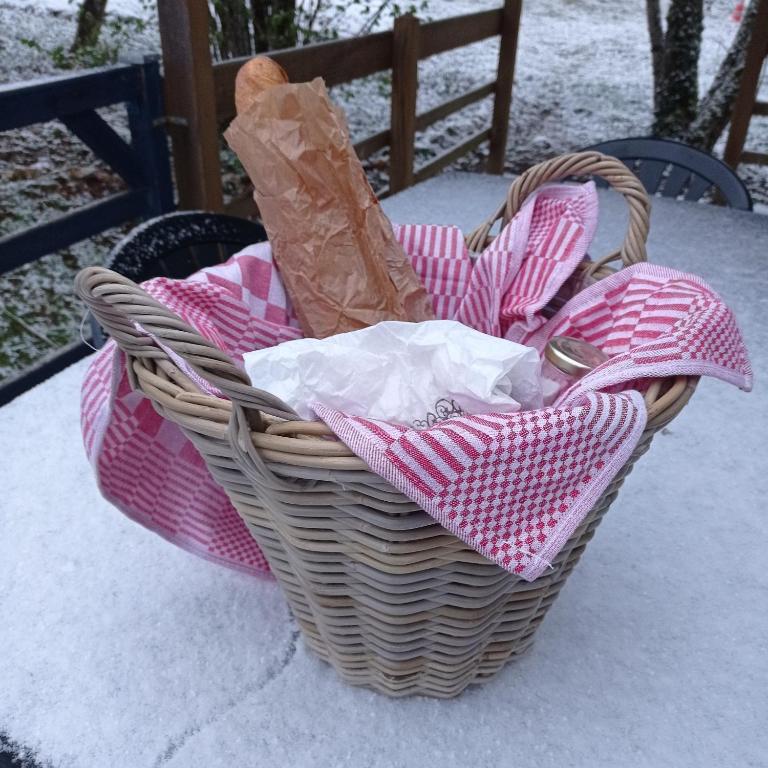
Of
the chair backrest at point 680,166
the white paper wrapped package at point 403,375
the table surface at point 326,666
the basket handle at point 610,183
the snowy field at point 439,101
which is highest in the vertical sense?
the basket handle at point 610,183

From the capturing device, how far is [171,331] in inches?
13.4

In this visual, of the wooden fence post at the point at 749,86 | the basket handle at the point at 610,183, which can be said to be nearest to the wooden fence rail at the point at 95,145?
the basket handle at the point at 610,183

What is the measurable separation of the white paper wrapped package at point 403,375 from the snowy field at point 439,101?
83.0 inches

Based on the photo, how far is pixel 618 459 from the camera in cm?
41

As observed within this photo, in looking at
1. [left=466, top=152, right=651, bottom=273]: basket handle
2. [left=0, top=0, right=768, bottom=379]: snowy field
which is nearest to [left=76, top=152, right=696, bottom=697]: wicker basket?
[left=466, top=152, right=651, bottom=273]: basket handle

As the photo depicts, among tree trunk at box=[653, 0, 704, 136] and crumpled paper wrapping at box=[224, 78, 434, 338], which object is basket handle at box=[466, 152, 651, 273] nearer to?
crumpled paper wrapping at box=[224, 78, 434, 338]

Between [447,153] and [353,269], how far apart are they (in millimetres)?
2743

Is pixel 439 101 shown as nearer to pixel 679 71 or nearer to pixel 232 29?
pixel 679 71

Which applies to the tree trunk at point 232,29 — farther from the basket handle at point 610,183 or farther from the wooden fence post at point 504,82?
the basket handle at point 610,183

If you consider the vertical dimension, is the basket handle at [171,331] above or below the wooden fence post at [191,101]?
above

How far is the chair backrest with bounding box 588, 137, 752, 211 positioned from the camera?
57.7 inches

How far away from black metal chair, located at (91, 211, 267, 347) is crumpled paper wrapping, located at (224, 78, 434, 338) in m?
0.15

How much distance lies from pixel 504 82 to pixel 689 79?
1112 millimetres

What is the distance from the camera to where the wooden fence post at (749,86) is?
238cm
